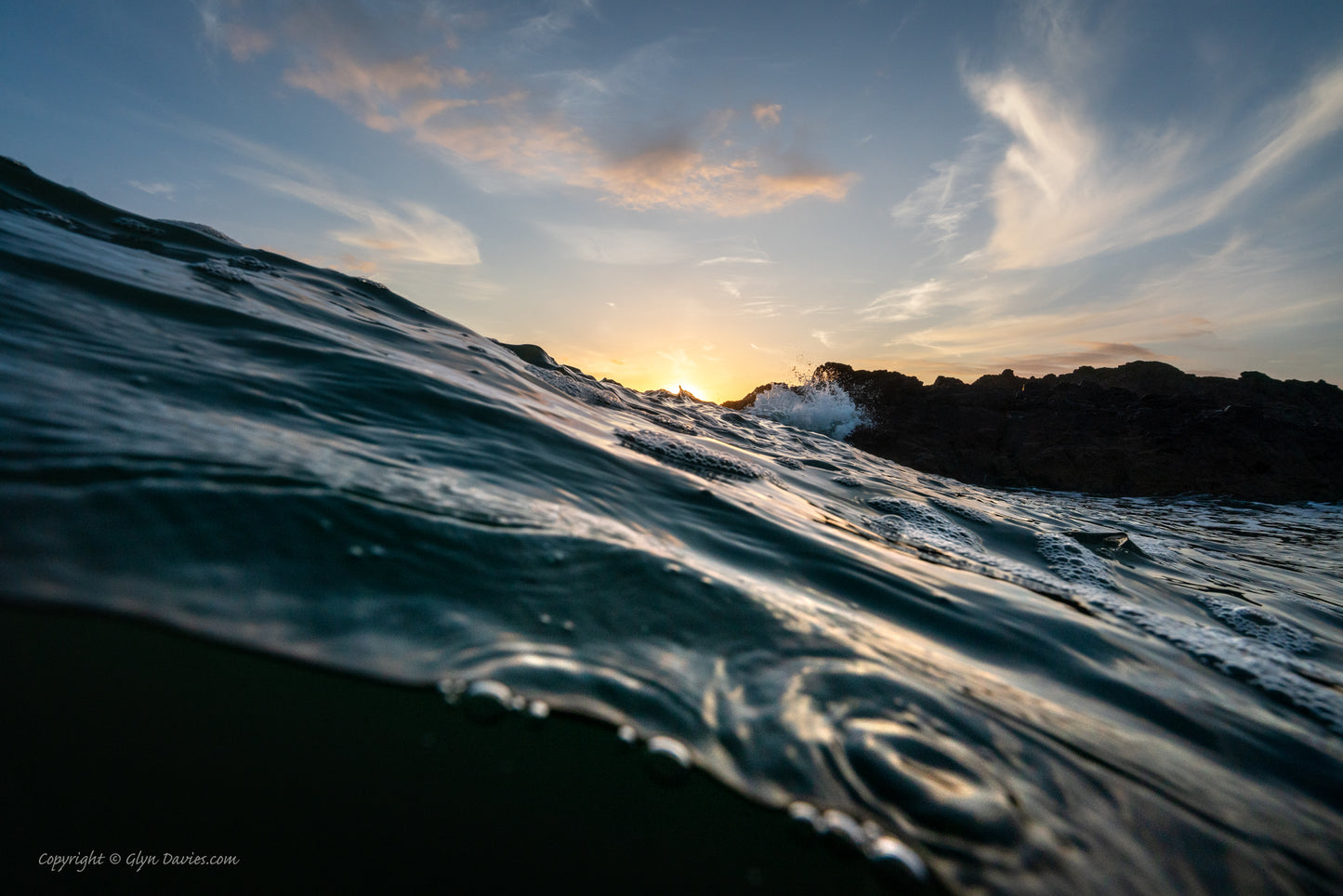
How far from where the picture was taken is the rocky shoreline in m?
12.3

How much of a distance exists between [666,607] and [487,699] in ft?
2.15

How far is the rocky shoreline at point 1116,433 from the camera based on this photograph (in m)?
12.3

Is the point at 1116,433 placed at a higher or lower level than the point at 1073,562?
higher

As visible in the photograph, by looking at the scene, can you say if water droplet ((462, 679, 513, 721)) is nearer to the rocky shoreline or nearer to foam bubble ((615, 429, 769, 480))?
foam bubble ((615, 429, 769, 480))

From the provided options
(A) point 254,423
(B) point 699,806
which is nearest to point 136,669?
(B) point 699,806

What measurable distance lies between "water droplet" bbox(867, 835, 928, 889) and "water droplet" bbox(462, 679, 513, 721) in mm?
730

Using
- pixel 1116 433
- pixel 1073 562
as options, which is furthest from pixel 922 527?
pixel 1116 433

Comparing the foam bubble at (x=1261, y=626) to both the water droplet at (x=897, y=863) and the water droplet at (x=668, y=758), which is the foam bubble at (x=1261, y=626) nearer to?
the water droplet at (x=897, y=863)

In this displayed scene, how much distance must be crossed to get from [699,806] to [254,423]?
2.32 metres

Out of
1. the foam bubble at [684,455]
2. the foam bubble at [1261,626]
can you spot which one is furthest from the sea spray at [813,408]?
the foam bubble at [1261,626]

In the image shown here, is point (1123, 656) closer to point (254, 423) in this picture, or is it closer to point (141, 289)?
point (254, 423)

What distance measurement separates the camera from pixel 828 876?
35.6 inches

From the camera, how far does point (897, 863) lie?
0.93 m

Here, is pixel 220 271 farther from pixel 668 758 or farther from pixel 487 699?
pixel 668 758
